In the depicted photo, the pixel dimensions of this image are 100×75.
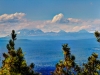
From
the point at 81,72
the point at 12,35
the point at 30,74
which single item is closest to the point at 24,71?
the point at 30,74

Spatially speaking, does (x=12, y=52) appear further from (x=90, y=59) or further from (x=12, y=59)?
(x=90, y=59)

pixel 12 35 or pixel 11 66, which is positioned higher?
pixel 12 35

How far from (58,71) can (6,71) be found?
1261cm

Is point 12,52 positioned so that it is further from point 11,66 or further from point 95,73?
point 95,73

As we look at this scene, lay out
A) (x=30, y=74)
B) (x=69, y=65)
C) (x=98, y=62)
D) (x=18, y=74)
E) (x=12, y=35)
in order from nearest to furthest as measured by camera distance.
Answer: (x=18, y=74)
(x=30, y=74)
(x=12, y=35)
(x=69, y=65)
(x=98, y=62)

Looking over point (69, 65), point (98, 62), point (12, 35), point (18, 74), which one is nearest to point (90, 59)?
point (98, 62)

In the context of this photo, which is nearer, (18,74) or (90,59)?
(18,74)

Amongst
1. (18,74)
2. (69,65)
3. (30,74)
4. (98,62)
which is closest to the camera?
(18,74)

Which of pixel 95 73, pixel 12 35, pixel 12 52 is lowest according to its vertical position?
pixel 95 73

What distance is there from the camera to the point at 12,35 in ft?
81.3

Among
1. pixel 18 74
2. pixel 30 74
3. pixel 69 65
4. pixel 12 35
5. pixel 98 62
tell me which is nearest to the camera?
pixel 18 74

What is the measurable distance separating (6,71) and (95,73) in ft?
50.9

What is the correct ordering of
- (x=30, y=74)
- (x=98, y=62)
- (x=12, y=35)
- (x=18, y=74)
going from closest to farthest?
1. (x=18, y=74)
2. (x=30, y=74)
3. (x=12, y=35)
4. (x=98, y=62)

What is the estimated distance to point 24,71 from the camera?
21.5 metres
